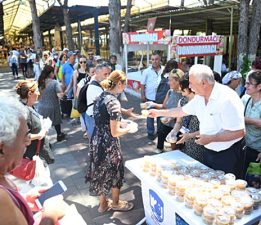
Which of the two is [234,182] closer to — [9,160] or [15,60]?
[9,160]

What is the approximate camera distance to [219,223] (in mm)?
1722

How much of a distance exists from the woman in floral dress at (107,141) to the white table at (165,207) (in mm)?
351

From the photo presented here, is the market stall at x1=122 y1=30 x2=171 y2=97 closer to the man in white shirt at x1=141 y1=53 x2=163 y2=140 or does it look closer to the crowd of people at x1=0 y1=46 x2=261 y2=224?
the man in white shirt at x1=141 y1=53 x2=163 y2=140

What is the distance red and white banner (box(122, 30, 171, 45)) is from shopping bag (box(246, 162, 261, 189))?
496 centimetres

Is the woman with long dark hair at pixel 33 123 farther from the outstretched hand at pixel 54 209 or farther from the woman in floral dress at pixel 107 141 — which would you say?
the outstretched hand at pixel 54 209

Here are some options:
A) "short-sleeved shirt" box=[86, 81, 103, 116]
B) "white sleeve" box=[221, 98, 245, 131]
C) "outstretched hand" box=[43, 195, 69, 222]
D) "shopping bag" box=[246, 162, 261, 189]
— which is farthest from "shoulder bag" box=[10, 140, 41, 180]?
"shopping bag" box=[246, 162, 261, 189]

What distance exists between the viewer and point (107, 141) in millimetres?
2955

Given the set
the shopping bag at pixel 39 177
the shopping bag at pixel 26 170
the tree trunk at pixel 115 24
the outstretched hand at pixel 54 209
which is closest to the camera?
the outstretched hand at pixel 54 209

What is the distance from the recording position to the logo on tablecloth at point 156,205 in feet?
7.87

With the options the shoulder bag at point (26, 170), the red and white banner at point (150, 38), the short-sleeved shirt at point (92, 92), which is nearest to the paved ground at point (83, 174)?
the shoulder bag at point (26, 170)

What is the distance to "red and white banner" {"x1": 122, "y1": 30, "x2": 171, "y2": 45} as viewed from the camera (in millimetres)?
7395

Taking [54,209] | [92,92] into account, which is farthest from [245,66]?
[54,209]

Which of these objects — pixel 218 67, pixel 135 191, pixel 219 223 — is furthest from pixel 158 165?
pixel 218 67

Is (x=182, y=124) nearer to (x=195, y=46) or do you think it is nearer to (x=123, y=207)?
(x=123, y=207)
